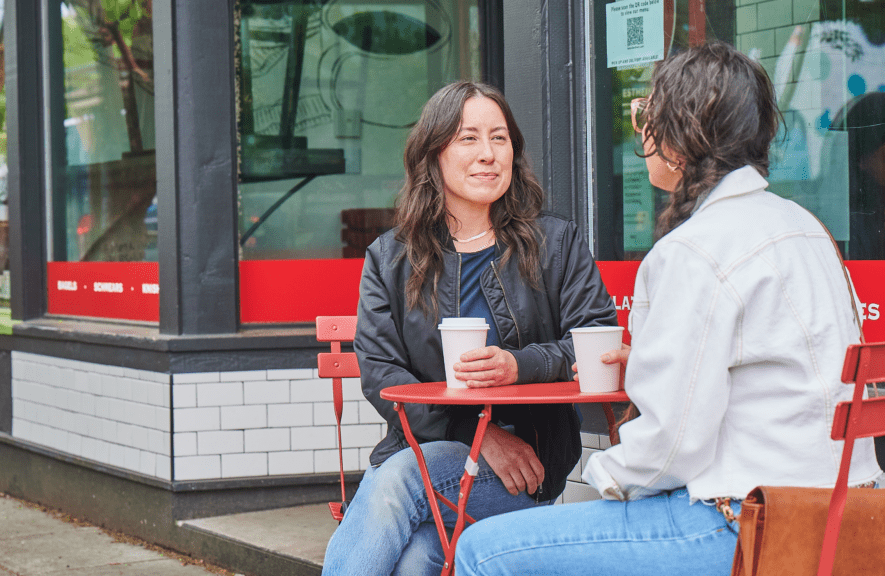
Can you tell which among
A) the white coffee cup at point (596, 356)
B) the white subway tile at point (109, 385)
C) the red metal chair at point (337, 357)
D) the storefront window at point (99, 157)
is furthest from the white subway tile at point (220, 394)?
the white coffee cup at point (596, 356)

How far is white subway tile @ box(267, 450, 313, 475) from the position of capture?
4691mm

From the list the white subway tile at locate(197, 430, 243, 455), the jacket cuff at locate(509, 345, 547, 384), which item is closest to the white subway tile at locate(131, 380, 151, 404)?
the white subway tile at locate(197, 430, 243, 455)

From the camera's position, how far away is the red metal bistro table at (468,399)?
2.11 meters

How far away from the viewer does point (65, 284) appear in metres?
5.73

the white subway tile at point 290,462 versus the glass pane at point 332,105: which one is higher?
the glass pane at point 332,105

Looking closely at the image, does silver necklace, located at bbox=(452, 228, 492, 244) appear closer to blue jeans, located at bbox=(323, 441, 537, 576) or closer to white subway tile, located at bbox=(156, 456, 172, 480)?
blue jeans, located at bbox=(323, 441, 537, 576)

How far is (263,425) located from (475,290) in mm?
2242

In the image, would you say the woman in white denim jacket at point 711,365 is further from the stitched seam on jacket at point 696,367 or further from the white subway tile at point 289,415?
the white subway tile at point 289,415

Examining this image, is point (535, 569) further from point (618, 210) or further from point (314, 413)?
point (314, 413)

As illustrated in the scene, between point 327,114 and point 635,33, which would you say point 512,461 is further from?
point 327,114

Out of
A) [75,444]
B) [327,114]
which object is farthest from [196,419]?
[327,114]

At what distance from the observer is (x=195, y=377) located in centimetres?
461

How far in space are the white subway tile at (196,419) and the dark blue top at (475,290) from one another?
2259mm

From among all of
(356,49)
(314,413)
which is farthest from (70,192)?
(314,413)
